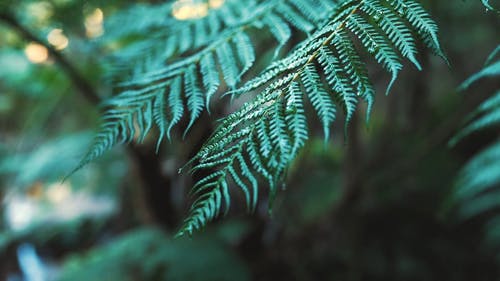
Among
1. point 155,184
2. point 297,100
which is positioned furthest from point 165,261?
point 297,100

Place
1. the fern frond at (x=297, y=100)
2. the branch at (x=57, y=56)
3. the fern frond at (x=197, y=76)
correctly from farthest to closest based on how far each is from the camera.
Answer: the branch at (x=57, y=56)
the fern frond at (x=197, y=76)
the fern frond at (x=297, y=100)

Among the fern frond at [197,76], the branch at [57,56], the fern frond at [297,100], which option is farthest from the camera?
the branch at [57,56]

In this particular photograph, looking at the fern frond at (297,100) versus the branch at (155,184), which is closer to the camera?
the fern frond at (297,100)

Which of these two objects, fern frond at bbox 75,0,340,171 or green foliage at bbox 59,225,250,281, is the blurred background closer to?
green foliage at bbox 59,225,250,281

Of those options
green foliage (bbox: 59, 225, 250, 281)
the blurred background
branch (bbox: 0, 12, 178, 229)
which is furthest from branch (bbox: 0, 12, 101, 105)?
green foliage (bbox: 59, 225, 250, 281)

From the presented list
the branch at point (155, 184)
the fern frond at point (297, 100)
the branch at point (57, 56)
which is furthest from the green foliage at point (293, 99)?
the branch at point (155, 184)

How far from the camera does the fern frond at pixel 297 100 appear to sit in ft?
1.28

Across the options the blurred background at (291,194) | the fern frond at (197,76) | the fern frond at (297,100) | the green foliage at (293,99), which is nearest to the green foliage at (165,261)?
the blurred background at (291,194)

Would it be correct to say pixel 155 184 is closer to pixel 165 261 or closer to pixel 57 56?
pixel 165 261

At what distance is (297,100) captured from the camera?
1.36ft

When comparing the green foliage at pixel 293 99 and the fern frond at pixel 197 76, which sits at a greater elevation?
the fern frond at pixel 197 76

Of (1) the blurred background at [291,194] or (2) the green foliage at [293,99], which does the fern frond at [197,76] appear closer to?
(2) the green foliage at [293,99]

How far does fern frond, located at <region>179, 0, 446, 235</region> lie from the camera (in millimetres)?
391

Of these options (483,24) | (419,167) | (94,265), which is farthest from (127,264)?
(483,24)
